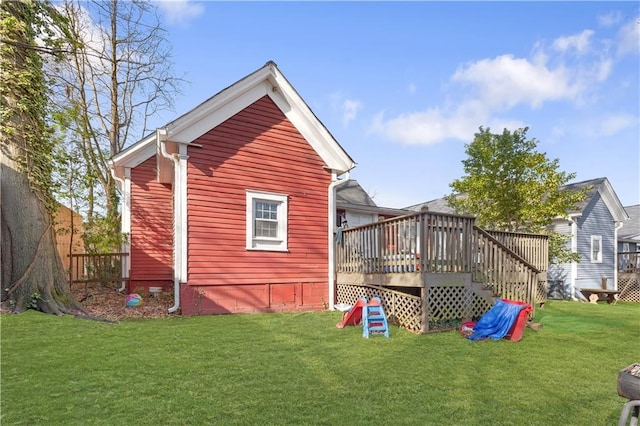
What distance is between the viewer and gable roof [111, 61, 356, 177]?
8.73 meters

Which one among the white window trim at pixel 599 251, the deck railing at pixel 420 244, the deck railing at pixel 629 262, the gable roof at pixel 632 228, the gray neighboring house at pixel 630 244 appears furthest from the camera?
the gable roof at pixel 632 228

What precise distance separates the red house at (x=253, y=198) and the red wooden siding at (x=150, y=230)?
1292 millimetres

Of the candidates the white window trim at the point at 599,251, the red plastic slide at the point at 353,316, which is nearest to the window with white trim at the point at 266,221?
the red plastic slide at the point at 353,316

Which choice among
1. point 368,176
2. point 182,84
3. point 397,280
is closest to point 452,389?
point 397,280

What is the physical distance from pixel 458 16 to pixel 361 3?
277 cm

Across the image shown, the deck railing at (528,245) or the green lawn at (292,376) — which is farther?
the deck railing at (528,245)

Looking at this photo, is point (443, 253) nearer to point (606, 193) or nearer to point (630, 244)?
point (606, 193)

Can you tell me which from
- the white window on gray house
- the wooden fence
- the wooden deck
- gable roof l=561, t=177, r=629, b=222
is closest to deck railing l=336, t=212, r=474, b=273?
the wooden deck

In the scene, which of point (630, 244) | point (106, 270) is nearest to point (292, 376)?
point (106, 270)

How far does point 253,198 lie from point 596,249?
1897 centimetres

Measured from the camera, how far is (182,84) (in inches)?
803

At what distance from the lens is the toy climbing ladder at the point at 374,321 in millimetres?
6836

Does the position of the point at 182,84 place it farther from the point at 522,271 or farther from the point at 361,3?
the point at 522,271

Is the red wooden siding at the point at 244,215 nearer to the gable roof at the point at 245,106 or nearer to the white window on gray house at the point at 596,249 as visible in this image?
the gable roof at the point at 245,106
